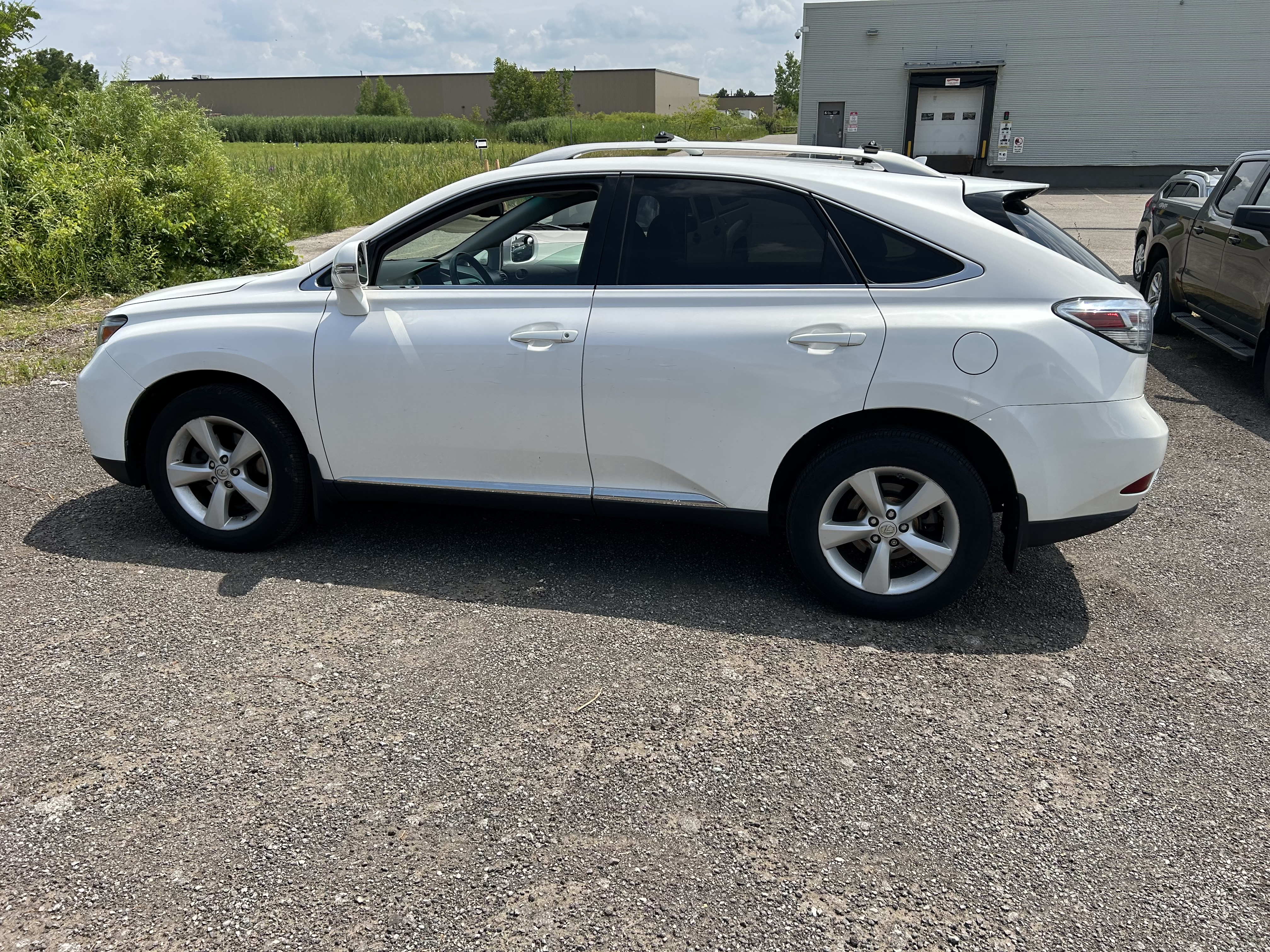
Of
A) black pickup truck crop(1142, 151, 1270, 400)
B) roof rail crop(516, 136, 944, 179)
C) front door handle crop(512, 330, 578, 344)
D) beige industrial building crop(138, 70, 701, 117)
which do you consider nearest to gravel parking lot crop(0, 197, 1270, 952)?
front door handle crop(512, 330, 578, 344)

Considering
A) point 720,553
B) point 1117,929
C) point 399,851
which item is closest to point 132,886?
point 399,851

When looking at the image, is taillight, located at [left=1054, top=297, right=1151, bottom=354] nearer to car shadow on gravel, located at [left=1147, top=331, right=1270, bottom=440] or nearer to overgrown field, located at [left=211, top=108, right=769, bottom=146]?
car shadow on gravel, located at [left=1147, top=331, right=1270, bottom=440]

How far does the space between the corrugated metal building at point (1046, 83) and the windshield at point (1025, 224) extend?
29.0 m

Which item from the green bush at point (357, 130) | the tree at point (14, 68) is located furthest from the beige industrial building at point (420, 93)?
the tree at point (14, 68)

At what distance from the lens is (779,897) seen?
254cm

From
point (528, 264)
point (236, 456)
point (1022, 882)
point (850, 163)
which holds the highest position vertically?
point (850, 163)

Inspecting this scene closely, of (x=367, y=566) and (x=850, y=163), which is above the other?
(x=850, y=163)

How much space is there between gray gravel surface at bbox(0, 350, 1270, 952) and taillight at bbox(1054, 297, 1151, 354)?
1173mm

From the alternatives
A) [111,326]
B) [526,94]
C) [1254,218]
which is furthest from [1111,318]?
[526,94]

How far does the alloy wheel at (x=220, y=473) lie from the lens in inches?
176

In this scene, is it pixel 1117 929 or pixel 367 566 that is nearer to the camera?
pixel 1117 929

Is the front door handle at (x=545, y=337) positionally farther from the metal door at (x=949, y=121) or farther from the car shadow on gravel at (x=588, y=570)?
the metal door at (x=949, y=121)

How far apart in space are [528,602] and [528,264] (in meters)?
1.43

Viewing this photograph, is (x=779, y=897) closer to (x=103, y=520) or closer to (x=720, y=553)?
(x=720, y=553)
